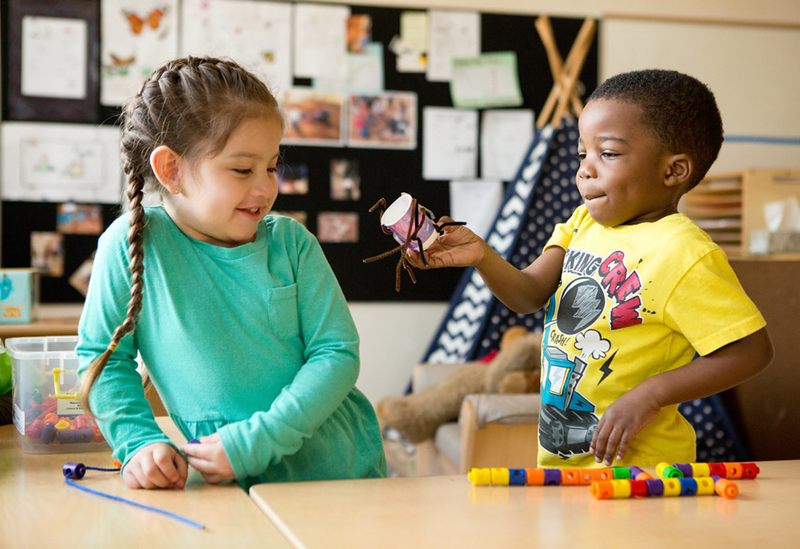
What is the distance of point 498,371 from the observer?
101 inches

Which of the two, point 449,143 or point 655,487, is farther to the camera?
point 449,143

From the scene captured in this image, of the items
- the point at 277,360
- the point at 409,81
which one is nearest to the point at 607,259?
the point at 277,360

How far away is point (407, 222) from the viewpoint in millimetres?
971

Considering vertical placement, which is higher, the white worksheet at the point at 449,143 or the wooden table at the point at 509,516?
the white worksheet at the point at 449,143

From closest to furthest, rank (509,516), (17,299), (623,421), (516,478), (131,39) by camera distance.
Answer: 1. (509,516)
2. (516,478)
3. (623,421)
4. (17,299)
5. (131,39)

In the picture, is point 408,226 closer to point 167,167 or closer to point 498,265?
point 498,265

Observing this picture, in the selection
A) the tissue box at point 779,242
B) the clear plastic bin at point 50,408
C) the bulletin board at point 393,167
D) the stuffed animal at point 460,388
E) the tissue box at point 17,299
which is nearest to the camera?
the clear plastic bin at point 50,408

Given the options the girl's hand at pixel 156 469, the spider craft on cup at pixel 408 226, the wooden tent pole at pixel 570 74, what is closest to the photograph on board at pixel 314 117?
the wooden tent pole at pixel 570 74

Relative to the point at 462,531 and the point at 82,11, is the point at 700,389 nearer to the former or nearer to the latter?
the point at 462,531

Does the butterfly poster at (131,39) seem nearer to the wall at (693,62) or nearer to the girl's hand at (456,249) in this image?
the wall at (693,62)

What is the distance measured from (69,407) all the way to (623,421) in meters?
0.72

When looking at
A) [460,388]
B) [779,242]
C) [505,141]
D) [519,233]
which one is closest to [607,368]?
[460,388]

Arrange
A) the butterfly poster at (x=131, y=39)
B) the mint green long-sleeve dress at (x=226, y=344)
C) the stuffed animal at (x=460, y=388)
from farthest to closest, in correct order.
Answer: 1. the butterfly poster at (x=131, y=39)
2. the stuffed animal at (x=460, y=388)
3. the mint green long-sleeve dress at (x=226, y=344)

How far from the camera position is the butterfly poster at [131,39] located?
305 cm
